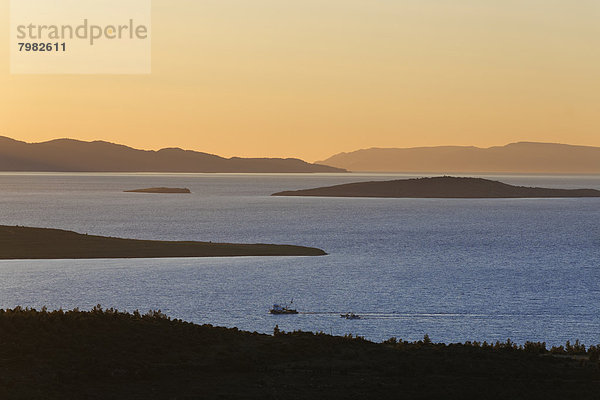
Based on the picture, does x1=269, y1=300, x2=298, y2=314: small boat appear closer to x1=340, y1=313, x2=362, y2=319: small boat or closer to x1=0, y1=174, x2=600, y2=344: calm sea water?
x1=0, y1=174, x2=600, y2=344: calm sea water

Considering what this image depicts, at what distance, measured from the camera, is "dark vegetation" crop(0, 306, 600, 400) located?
112 ft

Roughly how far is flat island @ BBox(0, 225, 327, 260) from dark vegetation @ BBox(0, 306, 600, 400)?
201ft

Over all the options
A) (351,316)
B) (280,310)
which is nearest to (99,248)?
(280,310)

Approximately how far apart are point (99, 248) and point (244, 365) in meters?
73.8

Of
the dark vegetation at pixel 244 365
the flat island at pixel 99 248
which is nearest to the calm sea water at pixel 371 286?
the flat island at pixel 99 248

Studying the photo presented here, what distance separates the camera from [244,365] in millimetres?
38625

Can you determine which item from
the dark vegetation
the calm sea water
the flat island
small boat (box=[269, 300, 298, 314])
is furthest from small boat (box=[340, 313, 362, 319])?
the flat island

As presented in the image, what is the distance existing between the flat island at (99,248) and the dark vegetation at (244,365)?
6129 cm

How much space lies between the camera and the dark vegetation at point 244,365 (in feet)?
112

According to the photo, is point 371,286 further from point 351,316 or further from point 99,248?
point 99,248

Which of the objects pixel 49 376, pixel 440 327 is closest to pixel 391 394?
pixel 49 376

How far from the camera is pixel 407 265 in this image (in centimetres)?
10356

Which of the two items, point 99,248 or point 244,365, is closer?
point 244,365

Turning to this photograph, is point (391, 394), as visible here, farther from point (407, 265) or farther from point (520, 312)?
point (407, 265)
